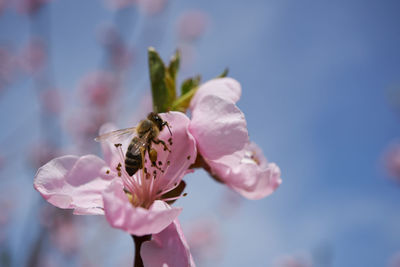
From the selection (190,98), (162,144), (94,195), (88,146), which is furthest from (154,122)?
(88,146)

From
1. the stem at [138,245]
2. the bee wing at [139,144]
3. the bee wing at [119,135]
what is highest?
the bee wing at [139,144]

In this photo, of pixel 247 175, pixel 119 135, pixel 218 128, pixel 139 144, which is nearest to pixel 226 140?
pixel 218 128

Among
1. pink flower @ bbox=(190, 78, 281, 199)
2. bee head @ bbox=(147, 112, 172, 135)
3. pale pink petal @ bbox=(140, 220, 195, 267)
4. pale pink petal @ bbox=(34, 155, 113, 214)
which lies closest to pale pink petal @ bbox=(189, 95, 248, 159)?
pink flower @ bbox=(190, 78, 281, 199)

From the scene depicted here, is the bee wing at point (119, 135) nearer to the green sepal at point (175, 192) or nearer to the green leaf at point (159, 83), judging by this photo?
the green leaf at point (159, 83)

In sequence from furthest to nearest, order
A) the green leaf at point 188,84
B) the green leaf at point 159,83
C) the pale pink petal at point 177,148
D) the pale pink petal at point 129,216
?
the green leaf at point 188,84 → the green leaf at point 159,83 → the pale pink petal at point 177,148 → the pale pink petal at point 129,216

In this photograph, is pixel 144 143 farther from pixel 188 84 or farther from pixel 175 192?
pixel 188 84

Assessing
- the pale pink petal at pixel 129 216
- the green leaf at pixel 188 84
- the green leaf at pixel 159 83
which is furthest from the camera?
the green leaf at pixel 188 84

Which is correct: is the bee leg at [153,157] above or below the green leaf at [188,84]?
below

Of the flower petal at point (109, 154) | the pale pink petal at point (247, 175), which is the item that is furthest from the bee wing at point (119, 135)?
the pale pink petal at point (247, 175)
